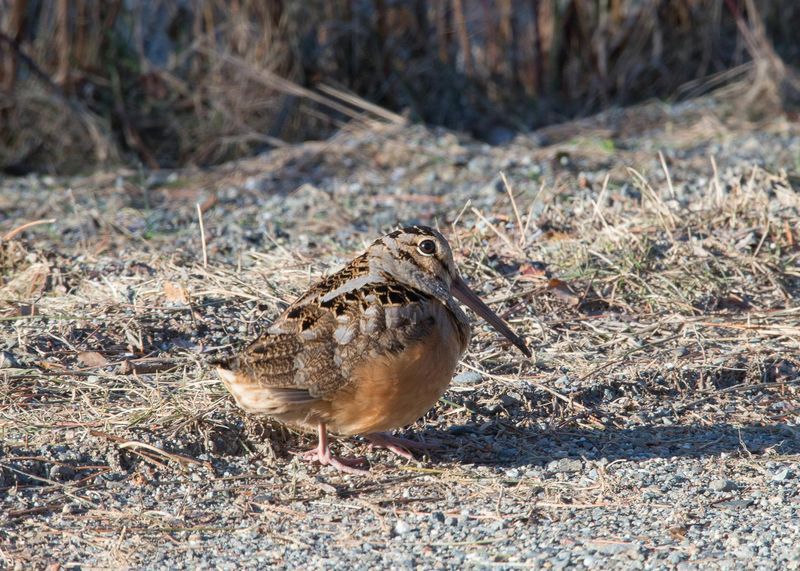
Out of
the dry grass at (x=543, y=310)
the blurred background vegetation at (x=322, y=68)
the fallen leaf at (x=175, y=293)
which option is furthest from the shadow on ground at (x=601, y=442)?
the blurred background vegetation at (x=322, y=68)

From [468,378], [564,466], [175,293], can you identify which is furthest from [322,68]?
[564,466]

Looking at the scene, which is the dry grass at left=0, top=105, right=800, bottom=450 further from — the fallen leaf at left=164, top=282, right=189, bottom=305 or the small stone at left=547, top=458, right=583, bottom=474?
the small stone at left=547, top=458, right=583, bottom=474

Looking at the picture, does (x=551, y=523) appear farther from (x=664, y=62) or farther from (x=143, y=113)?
(x=664, y=62)

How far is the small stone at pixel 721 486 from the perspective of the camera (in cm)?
389

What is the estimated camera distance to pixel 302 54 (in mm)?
8781

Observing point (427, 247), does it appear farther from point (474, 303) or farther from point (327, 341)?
point (327, 341)

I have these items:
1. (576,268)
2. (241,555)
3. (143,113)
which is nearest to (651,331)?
(576,268)

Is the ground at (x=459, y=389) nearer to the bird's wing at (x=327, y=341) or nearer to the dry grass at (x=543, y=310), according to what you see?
the dry grass at (x=543, y=310)

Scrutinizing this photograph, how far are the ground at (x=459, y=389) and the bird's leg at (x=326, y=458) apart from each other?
40 millimetres

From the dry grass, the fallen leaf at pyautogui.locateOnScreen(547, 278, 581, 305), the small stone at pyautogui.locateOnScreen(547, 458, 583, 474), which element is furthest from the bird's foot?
the fallen leaf at pyautogui.locateOnScreen(547, 278, 581, 305)

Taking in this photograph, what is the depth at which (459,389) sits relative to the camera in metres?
4.66

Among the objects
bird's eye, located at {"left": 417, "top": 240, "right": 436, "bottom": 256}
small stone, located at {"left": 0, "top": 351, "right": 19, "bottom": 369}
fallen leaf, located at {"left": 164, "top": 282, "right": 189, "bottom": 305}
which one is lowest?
small stone, located at {"left": 0, "top": 351, "right": 19, "bottom": 369}

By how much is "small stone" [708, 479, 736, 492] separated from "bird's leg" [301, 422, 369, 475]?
3.78ft

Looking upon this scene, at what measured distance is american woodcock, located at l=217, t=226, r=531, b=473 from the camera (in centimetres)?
389
